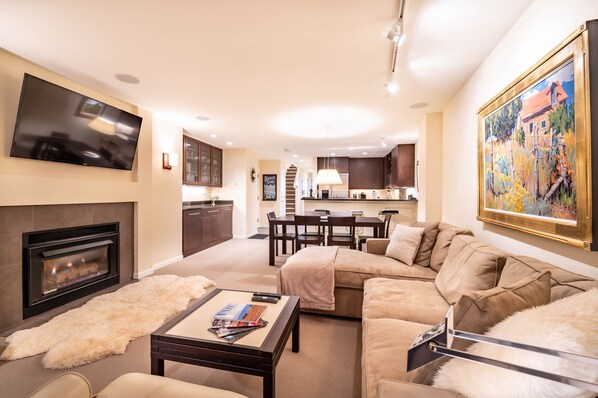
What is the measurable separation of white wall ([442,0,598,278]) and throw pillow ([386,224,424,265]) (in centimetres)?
58

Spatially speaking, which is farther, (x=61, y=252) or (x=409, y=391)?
(x=61, y=252)

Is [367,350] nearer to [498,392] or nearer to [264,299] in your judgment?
[498,392]

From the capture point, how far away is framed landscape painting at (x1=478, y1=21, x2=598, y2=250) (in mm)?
1168

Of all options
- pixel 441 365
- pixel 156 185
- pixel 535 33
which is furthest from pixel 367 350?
pixel 156 185

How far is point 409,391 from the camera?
795 millimetres

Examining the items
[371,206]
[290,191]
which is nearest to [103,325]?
[371,206]

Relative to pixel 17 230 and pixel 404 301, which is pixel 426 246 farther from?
pixel 17 230

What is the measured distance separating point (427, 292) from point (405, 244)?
2.45 feet

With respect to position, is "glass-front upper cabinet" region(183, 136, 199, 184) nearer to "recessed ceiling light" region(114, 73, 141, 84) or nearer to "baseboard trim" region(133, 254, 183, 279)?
"baseboard trim" region(133, 254, 183, 279)

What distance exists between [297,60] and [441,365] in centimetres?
242

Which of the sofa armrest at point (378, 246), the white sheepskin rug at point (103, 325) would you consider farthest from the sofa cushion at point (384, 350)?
the white sheepskin rug at point (103, 325)

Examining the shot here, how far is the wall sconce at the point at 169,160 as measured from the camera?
4.12m

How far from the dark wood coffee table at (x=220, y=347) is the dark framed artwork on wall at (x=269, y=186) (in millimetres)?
7013

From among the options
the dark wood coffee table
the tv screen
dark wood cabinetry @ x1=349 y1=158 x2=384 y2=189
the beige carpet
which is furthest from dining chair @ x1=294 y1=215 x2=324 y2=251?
dark wood cabinetry @ x1=349 y1=158 x2=384 y2=189
